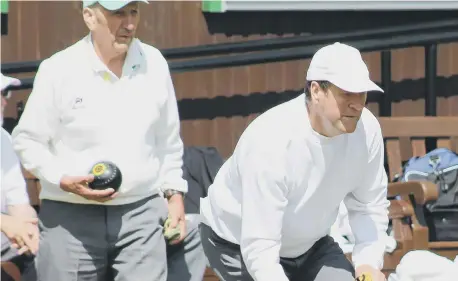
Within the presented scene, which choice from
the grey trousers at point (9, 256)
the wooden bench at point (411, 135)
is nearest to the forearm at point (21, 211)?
the grey trousers at point (9, 256)

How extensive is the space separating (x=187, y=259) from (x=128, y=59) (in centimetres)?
86

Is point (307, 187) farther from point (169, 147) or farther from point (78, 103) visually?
point (78, 103)

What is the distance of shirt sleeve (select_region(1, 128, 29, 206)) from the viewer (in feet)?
14.5

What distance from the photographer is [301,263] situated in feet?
13.2

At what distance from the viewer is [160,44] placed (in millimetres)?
6176

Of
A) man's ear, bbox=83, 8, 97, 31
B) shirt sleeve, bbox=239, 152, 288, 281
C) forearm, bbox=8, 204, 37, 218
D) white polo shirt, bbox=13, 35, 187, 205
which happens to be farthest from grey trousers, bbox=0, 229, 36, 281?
shirt sleeve, bbox=239, 152, 288, 281

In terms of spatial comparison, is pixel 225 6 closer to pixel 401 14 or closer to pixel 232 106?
pixel 232 106

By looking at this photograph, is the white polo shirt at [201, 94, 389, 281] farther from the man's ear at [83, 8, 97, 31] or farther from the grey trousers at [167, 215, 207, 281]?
the man's ear at [83, 8, 97, 31]

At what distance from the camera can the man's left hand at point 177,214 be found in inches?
170

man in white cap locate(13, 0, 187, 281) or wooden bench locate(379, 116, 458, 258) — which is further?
wooden bench locate(379, 116, 458, 258)

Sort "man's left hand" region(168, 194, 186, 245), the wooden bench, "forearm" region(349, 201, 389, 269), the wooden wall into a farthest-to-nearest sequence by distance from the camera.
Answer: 1. the wooden bench
2. the wooden wall
3. "man's left hand" region(168, 194, 186, 245)
4. "forearm" region(349, 201, 389, 269)

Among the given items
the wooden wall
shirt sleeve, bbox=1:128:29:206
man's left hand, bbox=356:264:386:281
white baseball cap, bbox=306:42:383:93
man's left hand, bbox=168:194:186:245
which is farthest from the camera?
the wooden wall

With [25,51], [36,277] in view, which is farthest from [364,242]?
[25,51]

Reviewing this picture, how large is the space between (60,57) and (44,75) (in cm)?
10
